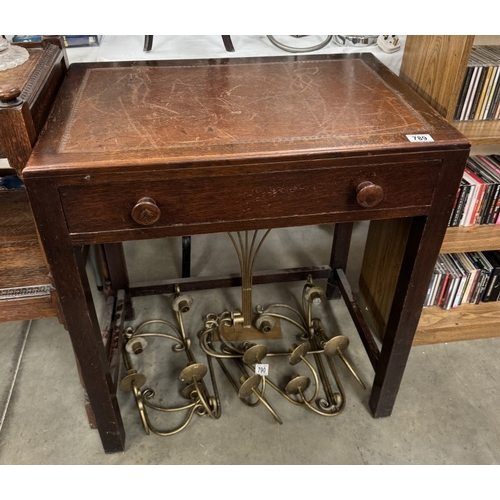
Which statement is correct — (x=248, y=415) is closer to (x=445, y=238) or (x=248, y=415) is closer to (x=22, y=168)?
(x=445, y=238)

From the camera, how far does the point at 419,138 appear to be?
976 millimetres

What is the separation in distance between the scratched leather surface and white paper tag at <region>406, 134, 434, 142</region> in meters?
0.03

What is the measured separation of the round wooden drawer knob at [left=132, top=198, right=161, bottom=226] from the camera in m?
0.92

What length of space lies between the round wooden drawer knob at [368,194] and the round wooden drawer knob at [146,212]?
1.24 ft

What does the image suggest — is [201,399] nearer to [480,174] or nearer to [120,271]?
[120,271]

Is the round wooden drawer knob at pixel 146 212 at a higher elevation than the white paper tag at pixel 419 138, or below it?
below

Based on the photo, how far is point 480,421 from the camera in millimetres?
1448

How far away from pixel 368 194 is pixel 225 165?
278mm

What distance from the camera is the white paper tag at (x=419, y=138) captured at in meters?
0.97

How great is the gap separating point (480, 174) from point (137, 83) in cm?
96

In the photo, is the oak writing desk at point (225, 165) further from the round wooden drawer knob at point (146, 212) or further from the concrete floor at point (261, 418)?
the concrete floor at point (261, 418)

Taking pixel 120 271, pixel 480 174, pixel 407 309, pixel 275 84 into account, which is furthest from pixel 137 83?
pixel 480 174

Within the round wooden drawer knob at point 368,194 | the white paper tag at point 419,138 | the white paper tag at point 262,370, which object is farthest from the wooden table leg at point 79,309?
the white paper tag at point 419,138
